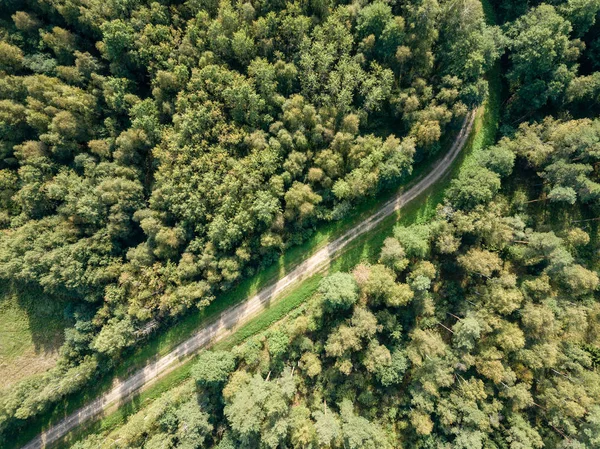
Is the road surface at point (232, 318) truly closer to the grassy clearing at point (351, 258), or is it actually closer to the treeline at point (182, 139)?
the grassy clearing at point (351, 258)

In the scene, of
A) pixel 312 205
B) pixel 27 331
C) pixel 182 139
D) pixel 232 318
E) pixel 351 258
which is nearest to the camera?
pixel 312 205

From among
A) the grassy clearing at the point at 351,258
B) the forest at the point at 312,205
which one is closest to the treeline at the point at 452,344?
the forest at the point at 312,205

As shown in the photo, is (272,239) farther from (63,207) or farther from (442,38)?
(442,38)

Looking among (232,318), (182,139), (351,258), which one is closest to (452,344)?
(351,258)

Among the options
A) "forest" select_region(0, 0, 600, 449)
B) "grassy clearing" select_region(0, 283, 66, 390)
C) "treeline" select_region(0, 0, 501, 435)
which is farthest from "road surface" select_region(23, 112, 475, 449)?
"grassy clearing" select_region(0, 283, 66, 390)

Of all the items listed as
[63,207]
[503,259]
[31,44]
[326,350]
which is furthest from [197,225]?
[503,259]

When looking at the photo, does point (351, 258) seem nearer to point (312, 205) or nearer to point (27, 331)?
point (312, 205)
